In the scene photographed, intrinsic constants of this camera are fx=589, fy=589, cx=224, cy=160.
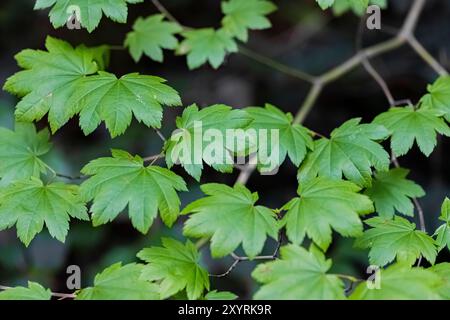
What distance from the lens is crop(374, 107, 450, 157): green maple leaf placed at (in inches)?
58.6

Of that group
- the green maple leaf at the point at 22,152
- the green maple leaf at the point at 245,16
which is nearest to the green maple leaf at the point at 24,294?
the green maple leaf at the point at 22,152

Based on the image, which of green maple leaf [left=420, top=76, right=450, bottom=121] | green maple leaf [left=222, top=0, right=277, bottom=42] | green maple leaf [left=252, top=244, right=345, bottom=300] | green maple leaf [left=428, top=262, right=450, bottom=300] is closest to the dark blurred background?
green maple leaf [left=222, top=0, right=277, bottom=42]

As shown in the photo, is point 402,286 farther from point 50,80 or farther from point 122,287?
point 50,80

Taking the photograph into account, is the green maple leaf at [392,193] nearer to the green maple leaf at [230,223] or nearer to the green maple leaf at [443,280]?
the green maple leaf at [443,280]

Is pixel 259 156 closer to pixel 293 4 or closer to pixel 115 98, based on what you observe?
pixel 115 98

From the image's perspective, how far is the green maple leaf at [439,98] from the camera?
1.57 meters

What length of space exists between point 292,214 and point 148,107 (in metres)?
0.43

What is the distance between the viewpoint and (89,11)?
1.45 m

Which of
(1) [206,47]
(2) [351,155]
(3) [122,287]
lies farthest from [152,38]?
(3) [122,287]

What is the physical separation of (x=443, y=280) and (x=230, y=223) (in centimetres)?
47

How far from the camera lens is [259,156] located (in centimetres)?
143

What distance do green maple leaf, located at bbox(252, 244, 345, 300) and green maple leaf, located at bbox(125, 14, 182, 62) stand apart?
3.13 ft

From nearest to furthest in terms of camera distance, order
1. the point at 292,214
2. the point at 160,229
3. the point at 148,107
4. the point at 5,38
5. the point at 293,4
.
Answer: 1. the point at 292,214
2. the point at 148,107
3. the point at 160,229
4. the point at 5,38
5. the point at 293,4

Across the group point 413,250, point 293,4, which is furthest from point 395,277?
point 293,4
